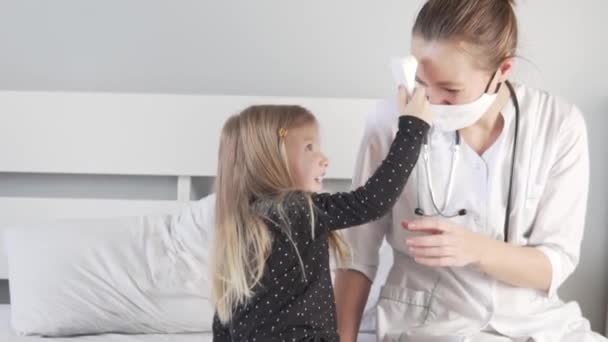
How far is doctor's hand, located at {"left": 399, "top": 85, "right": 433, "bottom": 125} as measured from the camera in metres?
1.28

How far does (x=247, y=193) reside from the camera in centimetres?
136

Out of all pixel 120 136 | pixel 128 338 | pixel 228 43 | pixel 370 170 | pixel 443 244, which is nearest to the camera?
pixel 443 244

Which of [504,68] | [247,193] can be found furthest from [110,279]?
[504,68]

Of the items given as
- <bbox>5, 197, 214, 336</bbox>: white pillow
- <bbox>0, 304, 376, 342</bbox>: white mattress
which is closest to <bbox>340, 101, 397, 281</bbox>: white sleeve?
<bbox>0, 304, 376, 342</bbox>: white mattress

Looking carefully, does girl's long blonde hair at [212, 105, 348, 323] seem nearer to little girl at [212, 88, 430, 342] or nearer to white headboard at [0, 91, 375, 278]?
little girl at [212, 88, 430, 342]

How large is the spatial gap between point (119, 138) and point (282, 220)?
1.05 metres

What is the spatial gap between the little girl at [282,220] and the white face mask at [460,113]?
0.11m

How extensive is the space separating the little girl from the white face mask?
11cm

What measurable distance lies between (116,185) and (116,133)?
19 centimetres

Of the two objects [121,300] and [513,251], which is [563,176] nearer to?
[513,251]

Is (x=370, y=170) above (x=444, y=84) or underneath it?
underneath

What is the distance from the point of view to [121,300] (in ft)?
6.07

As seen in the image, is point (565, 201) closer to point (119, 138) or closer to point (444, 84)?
point (444, 84)

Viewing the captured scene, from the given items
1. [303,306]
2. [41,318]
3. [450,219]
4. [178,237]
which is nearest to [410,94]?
[450,219]
